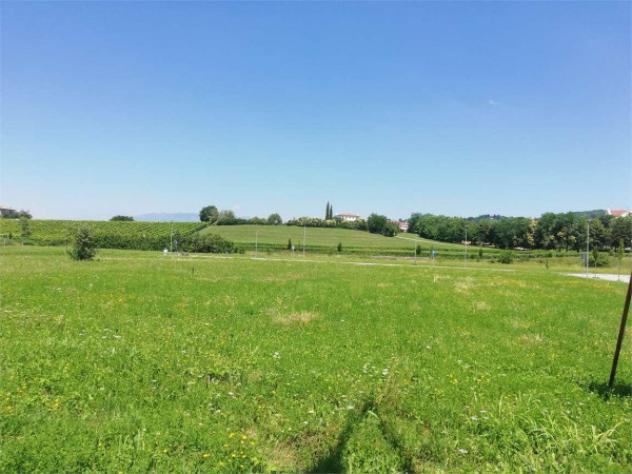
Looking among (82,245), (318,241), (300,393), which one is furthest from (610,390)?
(318,241)

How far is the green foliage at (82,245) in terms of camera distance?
117 ft

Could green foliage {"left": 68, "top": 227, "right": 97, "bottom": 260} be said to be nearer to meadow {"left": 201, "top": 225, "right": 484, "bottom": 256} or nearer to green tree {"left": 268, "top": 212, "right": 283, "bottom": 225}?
meadow {"left": 201, "top": 225, "right": 484, "bottom": 256}

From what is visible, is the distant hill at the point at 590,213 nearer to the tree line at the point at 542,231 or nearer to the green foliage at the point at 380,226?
the tree line at the point at 542,231

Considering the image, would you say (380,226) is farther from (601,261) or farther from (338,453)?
(338,453)

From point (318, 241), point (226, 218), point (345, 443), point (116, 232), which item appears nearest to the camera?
point (345, 443)

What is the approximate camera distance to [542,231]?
120 m

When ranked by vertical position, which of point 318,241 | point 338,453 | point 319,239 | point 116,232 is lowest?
point 338,453

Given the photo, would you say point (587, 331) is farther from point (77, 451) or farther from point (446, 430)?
point (77, 451)

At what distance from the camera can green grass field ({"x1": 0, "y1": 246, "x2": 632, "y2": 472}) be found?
4.94 m

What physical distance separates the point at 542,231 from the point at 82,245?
126 metres

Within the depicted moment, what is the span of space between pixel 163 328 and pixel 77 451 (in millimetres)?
5676

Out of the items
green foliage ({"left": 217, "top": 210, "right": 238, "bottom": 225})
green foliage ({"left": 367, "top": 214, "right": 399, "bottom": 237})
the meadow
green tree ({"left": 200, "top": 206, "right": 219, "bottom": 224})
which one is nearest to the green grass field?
the meadow

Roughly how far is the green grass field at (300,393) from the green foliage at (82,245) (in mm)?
26517

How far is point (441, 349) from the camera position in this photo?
368 inches
